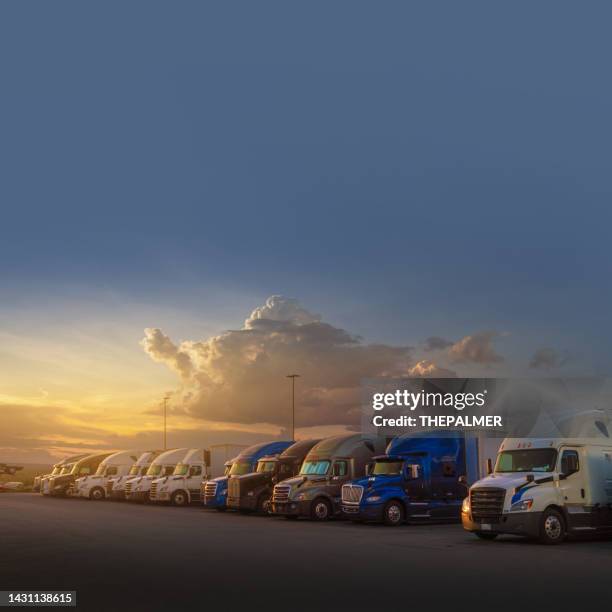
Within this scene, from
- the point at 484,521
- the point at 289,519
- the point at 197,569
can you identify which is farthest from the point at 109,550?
the point at 289,519

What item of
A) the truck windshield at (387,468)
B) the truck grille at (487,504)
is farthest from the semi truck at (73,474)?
the truck grille at (487,504)

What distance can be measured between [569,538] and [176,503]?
25390 mm

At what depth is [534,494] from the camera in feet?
75.3

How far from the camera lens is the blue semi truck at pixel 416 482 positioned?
30.5m

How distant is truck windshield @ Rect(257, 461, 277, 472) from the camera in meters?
38.9

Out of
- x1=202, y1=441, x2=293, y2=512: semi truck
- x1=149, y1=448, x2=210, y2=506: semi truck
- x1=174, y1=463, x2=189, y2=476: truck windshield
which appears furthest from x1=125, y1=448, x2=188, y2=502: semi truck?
x1=202, y1=441, x2=293, y2=512: semi truck

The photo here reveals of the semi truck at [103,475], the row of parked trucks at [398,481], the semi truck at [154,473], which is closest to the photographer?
the row of parked trucks at [398,481]

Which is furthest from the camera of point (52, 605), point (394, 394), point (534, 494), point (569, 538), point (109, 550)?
point (394, 394)

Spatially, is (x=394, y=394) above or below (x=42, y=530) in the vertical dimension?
above

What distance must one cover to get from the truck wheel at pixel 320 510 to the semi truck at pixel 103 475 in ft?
71.9

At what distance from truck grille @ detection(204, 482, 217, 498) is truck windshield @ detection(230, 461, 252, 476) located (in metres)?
1.09

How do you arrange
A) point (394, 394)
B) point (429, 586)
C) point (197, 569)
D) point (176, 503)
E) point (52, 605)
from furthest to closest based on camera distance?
1. point (176, 503)
2. point (394, 394)
3. point (197, 569)
4. point (429, 586)
5. point (52, 605)

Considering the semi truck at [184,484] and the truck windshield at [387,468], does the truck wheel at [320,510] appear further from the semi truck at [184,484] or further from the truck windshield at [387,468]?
the semi truck at [184,484]

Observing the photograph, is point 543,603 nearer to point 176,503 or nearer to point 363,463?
point 363,463
